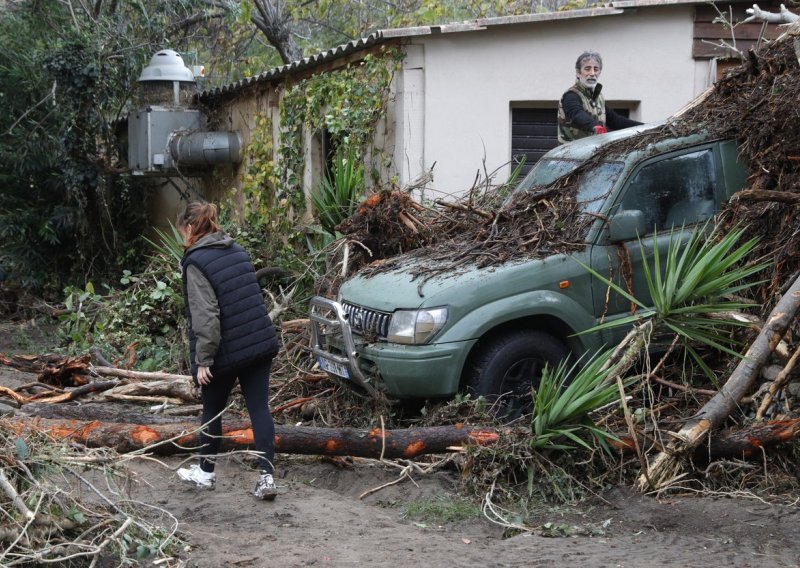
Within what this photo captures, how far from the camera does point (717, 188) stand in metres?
7.64

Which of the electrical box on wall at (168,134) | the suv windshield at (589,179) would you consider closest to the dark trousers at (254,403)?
the suv windshield at (589,179)

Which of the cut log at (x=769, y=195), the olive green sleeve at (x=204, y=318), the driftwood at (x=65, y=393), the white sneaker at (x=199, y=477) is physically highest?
the cut log at (x=769, y=195)

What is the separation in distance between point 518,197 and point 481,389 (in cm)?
180

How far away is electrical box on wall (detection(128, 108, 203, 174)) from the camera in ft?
44.9

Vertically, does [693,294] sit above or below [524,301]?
above

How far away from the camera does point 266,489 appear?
19.5 feet

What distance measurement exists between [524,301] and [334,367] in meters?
1.47

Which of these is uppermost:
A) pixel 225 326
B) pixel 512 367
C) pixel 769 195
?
pixel 769 195

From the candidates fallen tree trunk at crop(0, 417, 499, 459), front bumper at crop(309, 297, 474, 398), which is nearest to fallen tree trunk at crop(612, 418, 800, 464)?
fallen tree trunk at crop(0, 417, 499, 459)

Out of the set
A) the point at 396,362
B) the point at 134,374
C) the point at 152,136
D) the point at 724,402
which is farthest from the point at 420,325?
the point at 152,136

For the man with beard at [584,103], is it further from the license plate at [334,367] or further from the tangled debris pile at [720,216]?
the license plate at [334,367]

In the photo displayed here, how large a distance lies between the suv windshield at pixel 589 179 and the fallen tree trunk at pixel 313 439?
2.03 metres

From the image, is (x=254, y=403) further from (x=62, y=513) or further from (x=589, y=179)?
(x=589, y=179)

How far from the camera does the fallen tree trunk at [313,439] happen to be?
6344mm
